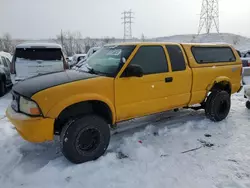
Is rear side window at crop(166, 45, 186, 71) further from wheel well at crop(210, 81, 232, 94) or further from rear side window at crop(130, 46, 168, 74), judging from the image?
wheel well at crop(210, 81, 232, 94)

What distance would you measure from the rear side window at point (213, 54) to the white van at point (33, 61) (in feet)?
15.1

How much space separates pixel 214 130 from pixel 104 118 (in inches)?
94.6

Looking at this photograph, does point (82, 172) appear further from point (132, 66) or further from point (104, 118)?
point (132, 66)

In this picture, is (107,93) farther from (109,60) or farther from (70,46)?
(70,46)

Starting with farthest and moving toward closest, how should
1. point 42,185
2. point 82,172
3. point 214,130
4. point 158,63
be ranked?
point 214,130, point 158,63, point 82,172, point 42,185

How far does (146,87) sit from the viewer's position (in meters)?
4.09

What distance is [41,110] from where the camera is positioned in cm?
321

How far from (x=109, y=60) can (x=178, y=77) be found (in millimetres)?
1366

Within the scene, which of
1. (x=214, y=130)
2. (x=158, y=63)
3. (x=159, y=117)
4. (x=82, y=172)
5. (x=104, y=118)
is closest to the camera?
(x=82, y=172)

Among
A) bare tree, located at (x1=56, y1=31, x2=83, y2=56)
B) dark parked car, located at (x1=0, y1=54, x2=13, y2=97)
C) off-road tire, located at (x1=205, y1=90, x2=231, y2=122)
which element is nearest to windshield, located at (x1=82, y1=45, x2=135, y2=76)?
off-road tire, located at (x1=205, y1=90, x2=231, y2=122)

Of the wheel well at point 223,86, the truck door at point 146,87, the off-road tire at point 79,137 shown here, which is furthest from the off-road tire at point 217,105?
the off-road tire at point 79,137

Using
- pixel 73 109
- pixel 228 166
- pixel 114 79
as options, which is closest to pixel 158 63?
pixel 114 79

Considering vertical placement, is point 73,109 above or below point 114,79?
below

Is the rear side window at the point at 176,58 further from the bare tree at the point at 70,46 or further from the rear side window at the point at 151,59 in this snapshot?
the bare tree at the point at 70,46
